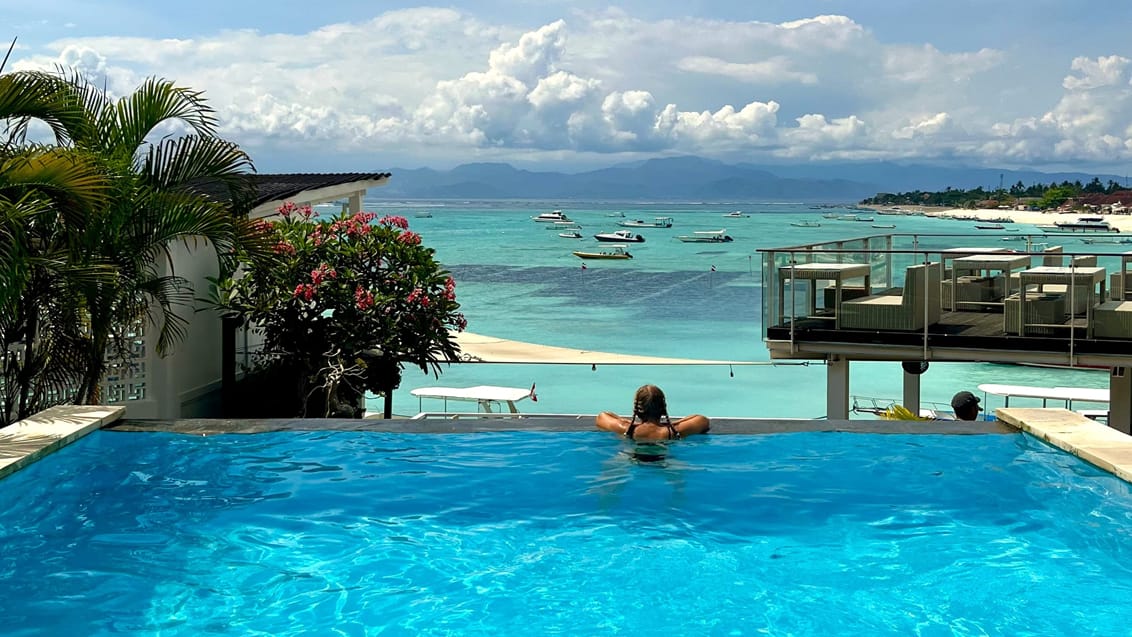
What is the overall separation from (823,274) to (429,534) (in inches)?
250

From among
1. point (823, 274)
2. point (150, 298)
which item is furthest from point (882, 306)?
point (150, 298)

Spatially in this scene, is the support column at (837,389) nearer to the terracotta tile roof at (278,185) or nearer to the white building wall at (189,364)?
the terracotta tile roof at (278,185)

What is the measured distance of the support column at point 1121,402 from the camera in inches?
489

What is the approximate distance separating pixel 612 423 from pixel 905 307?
14.9 feet

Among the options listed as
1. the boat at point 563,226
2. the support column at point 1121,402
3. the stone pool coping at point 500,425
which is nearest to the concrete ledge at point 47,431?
the stone pool coping at point 500,425

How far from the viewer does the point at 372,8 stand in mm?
22469

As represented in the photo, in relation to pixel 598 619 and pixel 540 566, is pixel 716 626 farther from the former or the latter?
pixel 540 566

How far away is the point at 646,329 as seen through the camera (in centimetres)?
4294

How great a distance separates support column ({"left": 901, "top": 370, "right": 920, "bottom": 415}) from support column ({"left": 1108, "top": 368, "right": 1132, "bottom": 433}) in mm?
2562

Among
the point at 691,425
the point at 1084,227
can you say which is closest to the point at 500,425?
the point at 691,425

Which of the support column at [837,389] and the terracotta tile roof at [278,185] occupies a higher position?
the terracotta tile roof at [278,185]

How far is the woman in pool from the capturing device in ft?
29.0

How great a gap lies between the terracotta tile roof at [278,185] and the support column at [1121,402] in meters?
9.40

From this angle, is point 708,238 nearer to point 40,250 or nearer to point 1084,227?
point 1084,227
